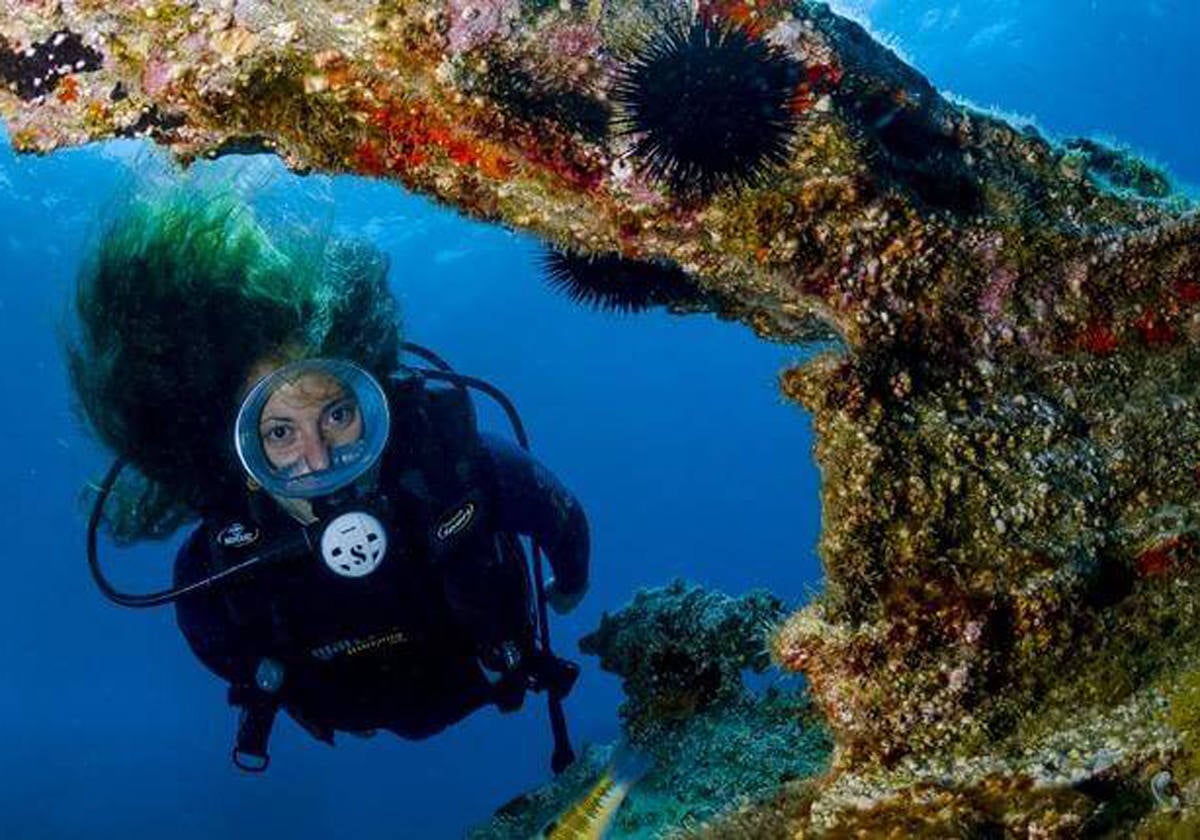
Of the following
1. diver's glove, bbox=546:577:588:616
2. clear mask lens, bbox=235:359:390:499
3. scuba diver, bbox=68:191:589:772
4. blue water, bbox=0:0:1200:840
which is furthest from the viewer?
blue water, bbox=0:0:1200:840

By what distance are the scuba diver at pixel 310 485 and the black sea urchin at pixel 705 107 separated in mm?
2896

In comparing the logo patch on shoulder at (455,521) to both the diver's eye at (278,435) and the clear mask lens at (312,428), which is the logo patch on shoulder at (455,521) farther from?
the diver's eye at (278,435)

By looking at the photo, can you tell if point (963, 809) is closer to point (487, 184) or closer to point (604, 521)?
point (487, 184)

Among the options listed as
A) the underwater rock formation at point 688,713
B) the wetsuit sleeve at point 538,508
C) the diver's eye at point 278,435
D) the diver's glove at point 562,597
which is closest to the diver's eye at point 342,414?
the diver's eye at point 278,435

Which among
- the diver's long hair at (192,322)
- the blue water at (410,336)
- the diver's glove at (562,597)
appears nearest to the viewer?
the diver's long hair at (192,322)

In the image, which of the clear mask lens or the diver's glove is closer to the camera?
the clear mask lens

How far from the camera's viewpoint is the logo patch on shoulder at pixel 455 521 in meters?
5.47

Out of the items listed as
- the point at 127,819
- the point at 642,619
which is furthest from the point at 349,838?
the point at 642,619

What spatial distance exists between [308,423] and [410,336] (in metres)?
47.4

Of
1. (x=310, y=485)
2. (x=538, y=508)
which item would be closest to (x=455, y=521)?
(x=310, y=485)

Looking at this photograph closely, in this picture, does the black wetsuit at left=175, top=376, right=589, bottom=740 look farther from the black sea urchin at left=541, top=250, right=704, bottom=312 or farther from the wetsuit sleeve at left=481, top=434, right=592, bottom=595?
the black sea urchin at left=541, top=250, right=704, bottom=312

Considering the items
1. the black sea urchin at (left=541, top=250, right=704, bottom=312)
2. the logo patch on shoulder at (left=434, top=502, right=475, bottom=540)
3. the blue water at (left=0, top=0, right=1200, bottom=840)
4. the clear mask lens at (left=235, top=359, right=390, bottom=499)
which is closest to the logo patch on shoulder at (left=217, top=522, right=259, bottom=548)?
the clear mask lens at (left=235, top=359, right=390, bottom=499)

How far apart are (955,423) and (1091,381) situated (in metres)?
0.58

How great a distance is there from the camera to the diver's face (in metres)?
5.46
